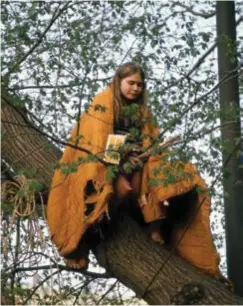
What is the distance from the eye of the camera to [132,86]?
502 centimetres

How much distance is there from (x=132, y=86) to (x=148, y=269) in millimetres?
911

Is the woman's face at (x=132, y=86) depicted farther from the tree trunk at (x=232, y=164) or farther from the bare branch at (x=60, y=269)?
the bare branch at (x=60, y=269)

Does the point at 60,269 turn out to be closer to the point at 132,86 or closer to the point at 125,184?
the point at 125,184

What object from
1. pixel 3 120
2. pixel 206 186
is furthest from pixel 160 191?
pixel 3 120

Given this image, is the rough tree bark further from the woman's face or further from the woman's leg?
the woman's face

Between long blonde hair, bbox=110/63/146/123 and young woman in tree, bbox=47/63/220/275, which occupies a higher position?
long blonde hair, bbox=110/63/146/123

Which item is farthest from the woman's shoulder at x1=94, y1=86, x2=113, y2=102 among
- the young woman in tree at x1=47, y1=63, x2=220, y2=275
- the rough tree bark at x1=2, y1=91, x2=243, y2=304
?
the rough tree bark at x1=2, y1=91, x2=243, y2=304

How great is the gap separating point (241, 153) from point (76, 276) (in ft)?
4.57

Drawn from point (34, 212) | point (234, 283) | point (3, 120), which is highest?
point (3, 120)

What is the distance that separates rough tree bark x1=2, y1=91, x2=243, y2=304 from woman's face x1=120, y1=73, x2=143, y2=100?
49cm

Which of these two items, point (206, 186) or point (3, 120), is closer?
point (206, 186)

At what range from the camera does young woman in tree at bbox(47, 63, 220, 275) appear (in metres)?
4.63

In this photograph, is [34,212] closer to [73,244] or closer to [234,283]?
[73,244]

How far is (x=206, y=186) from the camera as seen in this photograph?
481cm
